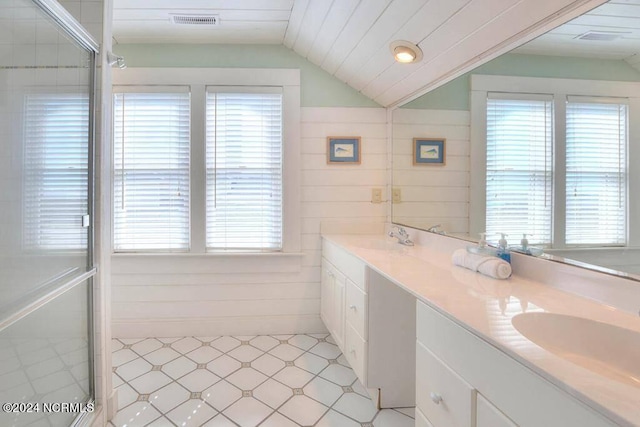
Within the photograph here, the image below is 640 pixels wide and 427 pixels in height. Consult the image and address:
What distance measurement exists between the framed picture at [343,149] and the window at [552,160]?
3.39 ft

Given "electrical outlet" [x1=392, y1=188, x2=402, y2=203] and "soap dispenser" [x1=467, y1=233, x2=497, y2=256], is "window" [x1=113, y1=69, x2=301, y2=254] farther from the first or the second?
"soap dispenser" [x1=467, y1=233, x2=497, y2=256]

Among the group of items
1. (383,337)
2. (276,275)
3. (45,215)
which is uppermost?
(45,215)

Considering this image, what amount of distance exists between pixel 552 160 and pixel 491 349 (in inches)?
33.8

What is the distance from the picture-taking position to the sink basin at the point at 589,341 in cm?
77

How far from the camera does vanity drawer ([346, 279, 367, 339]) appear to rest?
1619 millimetres

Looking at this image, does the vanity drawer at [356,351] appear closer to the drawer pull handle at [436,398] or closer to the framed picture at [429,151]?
the drawer pull handle at [436,398]

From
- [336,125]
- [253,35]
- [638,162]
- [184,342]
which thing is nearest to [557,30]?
[638,162]

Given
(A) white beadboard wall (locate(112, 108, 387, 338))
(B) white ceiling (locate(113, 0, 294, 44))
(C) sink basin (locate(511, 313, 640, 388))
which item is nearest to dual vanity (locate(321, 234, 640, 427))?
(C) sink basin (locate(511, 313, 640, 388))

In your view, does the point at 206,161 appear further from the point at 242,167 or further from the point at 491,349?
the point at 491,349

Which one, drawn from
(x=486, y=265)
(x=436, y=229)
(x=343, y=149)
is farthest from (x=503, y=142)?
(x=343, y=149)

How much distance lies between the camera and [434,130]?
2.01m

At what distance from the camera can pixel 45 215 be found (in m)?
1.31

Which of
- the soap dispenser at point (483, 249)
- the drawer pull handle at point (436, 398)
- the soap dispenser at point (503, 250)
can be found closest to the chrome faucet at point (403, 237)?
the soap dispenser at point (483, 249)

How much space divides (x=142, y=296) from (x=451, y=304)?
2.45 meters
